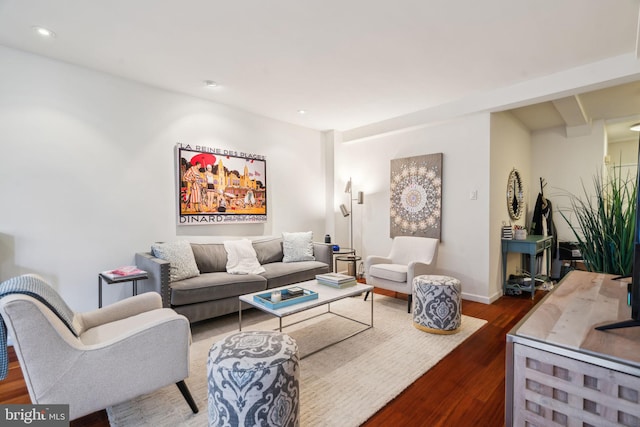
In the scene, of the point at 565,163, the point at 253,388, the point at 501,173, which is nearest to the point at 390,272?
the point at 501,173

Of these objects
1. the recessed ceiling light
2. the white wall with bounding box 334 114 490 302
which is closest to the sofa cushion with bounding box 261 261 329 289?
the white wall with bounding box 334 114 490 302

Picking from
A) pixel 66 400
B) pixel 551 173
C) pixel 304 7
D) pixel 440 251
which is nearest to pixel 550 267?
pixel 551 173

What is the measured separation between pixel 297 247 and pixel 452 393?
8.46ft

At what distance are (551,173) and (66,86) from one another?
21.8 feet

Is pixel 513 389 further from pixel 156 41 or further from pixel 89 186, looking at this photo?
pixel 89 186

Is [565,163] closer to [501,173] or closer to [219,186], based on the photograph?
[501,173]

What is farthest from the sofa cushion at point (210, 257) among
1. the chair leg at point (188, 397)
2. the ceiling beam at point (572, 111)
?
the ceiling beam at point (572, 111)

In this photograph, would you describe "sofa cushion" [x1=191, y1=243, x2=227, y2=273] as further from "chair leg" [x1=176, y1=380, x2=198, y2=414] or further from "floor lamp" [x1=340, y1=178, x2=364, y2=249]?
"floor lamp" [x1=340, y1=178, x2=364, y2=249]

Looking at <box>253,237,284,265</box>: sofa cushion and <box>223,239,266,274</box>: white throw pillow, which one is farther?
<box>253,237,284,265</box>: sofa cushion

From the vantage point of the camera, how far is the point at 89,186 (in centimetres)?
288

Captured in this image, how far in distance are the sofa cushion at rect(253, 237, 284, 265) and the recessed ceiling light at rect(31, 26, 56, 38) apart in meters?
2.75

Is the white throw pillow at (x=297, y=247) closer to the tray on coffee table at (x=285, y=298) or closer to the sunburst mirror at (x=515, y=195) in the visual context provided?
the tray on coffee table at (x=285, y=298)

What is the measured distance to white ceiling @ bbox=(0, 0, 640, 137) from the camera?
204 centimetres

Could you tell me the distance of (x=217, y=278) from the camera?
3018 millimetres
